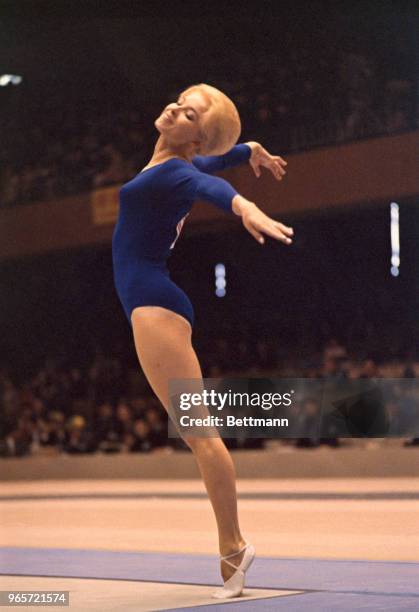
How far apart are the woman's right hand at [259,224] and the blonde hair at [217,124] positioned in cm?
65

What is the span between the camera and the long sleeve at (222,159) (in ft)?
12.9

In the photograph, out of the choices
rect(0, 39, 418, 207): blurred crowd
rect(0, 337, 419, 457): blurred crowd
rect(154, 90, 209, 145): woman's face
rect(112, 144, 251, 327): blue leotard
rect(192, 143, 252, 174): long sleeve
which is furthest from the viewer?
rect(0, 39, 418, 207): blurred crowd

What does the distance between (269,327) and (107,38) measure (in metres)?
7.72

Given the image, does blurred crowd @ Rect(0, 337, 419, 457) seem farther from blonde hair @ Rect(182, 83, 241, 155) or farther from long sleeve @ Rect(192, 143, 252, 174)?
blonde hair @ Rect(182, 83, 241, 155)

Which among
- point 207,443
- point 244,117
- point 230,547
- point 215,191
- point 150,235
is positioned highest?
point 244,117

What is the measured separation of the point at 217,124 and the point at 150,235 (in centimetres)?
42

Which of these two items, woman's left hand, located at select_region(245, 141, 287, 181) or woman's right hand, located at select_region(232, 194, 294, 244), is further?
woman's left hand, located at select_region(245, 141, 287, 181)

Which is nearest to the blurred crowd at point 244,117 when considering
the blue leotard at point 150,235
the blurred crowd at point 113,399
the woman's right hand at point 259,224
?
the blurred crowd at point 113,399

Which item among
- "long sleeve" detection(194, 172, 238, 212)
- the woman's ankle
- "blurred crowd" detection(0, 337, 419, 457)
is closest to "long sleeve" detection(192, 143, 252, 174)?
"long sleeve" detection(194, 172, 238, 212)

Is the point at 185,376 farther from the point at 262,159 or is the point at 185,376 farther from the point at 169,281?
the point at 262,159

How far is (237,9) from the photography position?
21.9ft

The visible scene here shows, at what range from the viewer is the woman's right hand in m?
2.81

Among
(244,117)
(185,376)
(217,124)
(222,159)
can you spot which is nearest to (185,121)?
(217,124)

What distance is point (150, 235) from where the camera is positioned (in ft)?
11.8
